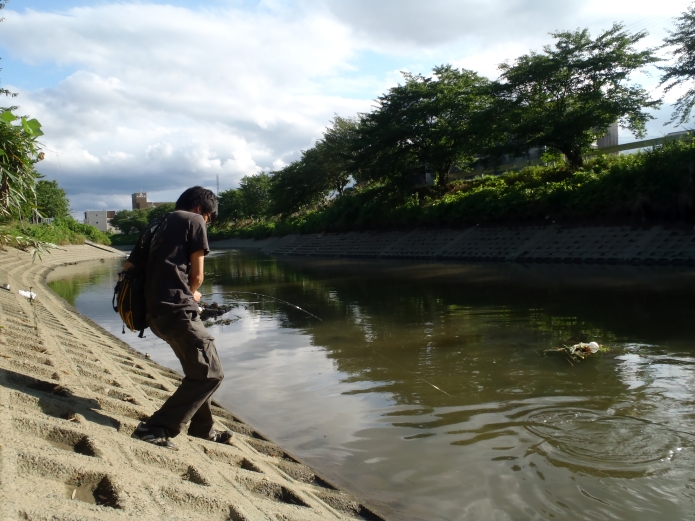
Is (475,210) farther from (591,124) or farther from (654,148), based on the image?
(654,148)

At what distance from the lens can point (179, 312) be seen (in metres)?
4.02

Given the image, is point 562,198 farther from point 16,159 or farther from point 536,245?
point 16,159

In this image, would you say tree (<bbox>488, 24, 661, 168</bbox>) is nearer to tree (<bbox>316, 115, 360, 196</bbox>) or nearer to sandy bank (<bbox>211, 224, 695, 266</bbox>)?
sandy bank (<bbox>211, 224, 695, 266</bbox>)

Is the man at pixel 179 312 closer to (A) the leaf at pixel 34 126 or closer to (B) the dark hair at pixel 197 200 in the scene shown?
(B) the dark hair at pixel 197 200

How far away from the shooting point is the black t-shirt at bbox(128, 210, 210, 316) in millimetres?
4027

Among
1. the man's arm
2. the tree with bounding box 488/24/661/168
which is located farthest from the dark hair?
the tree with bounding box 488/24/661/168

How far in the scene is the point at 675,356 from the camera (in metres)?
7.82

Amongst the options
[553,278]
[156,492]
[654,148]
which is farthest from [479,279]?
[156,492]

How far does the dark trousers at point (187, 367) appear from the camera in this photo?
403 centimetres

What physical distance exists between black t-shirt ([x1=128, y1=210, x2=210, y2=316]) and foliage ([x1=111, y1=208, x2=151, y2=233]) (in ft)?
414

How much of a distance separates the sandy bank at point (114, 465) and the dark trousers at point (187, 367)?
0.21m

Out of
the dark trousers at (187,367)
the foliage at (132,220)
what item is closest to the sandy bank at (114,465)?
the dark trousers at (187,367)

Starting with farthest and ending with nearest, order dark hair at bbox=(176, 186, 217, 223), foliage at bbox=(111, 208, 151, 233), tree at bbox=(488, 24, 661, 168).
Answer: foliage at bbox=(111, 208, 151, 233), tree at bbox=(488, 24, 661, 168), dark hair at bbox=(176, 186, 217, 223)

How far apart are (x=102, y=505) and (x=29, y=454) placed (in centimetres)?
52
